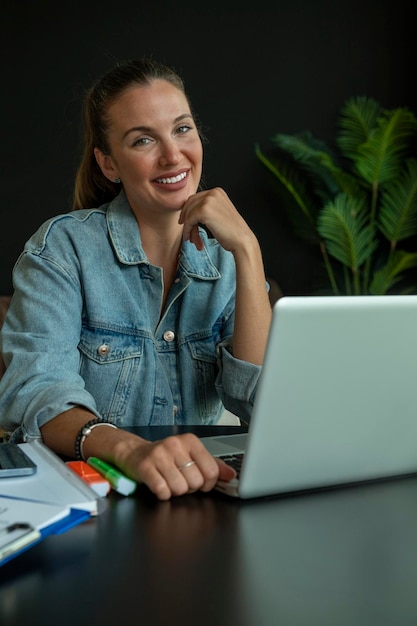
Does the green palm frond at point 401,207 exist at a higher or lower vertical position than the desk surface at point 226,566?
higher

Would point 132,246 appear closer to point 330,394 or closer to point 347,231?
point 330,394

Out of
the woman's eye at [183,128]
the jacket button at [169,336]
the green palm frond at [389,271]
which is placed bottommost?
the green palm frond at [389,271]

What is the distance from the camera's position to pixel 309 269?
16.0ft

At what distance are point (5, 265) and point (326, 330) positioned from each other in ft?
12.0

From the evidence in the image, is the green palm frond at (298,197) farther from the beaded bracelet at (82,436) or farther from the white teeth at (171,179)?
the beaded bracelet at (82,436)

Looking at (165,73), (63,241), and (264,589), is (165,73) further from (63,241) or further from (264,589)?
(264,589)

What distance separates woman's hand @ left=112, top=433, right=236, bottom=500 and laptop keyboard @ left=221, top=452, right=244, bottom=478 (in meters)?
0.05

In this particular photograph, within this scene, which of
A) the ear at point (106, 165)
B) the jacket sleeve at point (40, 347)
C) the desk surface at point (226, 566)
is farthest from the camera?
the ear at point (106, 165)

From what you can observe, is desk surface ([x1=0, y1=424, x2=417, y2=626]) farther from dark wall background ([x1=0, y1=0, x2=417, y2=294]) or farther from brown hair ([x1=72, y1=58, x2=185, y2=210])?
dark wall background ([x1=0, y1=0, x2=417, y2=294])

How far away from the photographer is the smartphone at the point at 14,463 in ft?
3.27

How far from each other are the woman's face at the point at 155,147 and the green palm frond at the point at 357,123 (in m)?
2.84

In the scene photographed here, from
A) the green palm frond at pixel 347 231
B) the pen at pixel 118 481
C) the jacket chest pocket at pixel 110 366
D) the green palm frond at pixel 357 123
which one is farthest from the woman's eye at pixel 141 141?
the green palm frond at pixel 357 123

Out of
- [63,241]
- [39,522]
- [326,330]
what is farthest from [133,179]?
[39,522]

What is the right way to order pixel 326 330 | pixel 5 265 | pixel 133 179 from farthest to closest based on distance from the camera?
1. pixel 5 265
2. pixel 133 179
3. pixel 326 330
